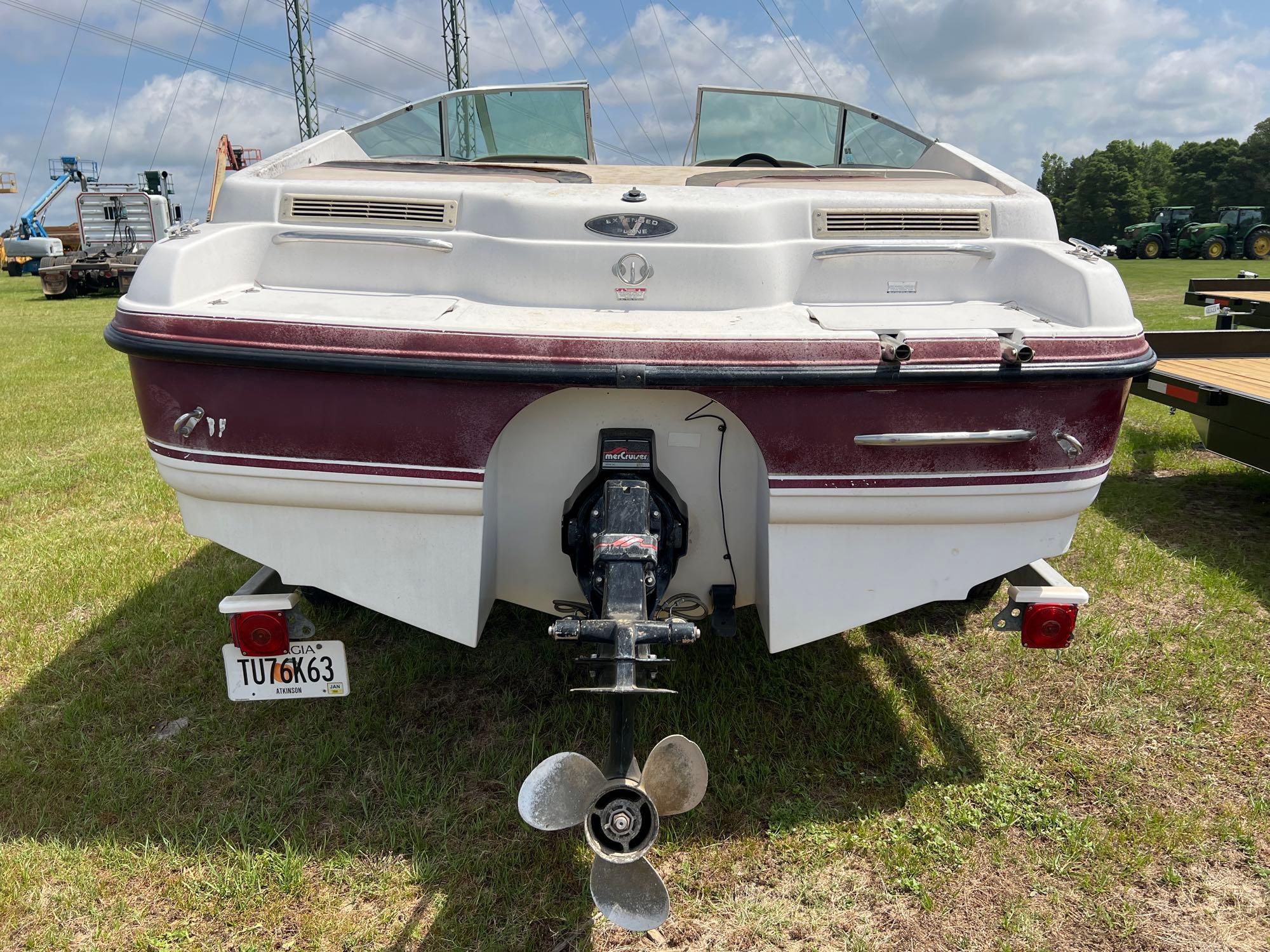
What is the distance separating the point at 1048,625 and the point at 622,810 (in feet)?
4.41

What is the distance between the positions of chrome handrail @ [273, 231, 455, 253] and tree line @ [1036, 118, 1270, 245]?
55.6m

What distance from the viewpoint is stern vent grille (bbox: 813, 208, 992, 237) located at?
103 inches

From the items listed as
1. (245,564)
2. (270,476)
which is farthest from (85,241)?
(270,476)

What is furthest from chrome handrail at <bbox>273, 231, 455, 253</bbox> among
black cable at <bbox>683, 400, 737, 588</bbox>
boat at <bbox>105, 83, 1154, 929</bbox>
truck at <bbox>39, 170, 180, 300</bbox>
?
truck at <bbox>39, 170, 180, 300</bbox>

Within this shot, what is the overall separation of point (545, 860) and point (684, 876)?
356 mm

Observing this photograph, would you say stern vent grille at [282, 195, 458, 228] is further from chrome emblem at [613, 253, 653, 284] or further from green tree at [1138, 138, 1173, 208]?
green tree at [1138, 138, 1173, 208]

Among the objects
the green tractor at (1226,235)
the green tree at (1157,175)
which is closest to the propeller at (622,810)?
the green tractor at (1226,235)

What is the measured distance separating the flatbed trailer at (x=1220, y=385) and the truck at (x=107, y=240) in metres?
21.0

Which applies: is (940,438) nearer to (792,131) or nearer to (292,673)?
(292,673)

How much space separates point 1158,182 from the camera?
197 feet

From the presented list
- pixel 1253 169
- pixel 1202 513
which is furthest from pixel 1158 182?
pixel 1202 513

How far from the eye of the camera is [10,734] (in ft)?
9.23

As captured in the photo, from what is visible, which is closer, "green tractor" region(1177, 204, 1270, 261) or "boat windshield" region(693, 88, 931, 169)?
"boat windshield" region(693, 88, 931, 169)

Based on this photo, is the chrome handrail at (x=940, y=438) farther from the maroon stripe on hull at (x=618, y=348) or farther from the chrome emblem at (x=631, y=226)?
the chrome emblem at (x=631, y=226)
